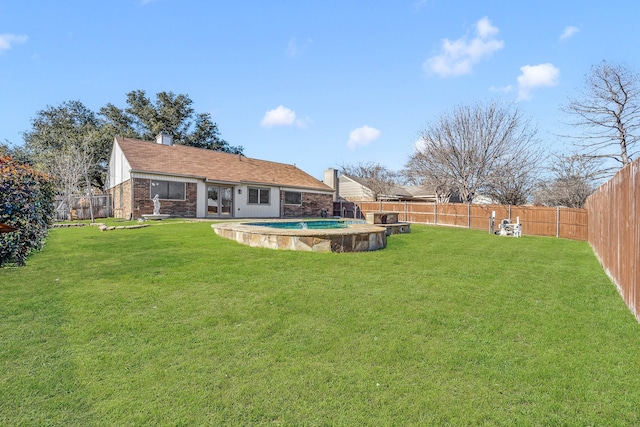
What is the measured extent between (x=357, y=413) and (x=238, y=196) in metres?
20.8

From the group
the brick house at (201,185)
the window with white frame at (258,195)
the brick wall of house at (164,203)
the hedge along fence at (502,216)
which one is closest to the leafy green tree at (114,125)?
the brick house at (201,185)

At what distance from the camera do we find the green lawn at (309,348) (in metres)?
2.25

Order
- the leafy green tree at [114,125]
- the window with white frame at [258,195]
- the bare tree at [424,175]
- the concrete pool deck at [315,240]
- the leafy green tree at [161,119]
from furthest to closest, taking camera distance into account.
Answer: the leafy green tree at [161,119], the leafy green tree at [114,125], the bare tree at [424,175], the window with white frame at [258,195], the concrete pool deck at [315,240]

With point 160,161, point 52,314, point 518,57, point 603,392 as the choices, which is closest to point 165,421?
point 52,314

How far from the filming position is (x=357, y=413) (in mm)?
2217

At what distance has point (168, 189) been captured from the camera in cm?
1889

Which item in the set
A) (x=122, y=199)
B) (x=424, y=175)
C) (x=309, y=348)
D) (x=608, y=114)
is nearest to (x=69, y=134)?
(x=122, y=199)

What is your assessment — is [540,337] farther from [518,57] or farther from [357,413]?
[518,57]

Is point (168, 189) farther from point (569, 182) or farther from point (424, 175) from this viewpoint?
point (569, 182)

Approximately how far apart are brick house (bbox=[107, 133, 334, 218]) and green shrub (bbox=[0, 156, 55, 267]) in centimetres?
1131

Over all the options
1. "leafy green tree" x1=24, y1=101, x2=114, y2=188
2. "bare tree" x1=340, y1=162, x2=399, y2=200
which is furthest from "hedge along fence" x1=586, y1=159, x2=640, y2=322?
"leafy green tree" x1=24, y1=101, x2=114, y2=188

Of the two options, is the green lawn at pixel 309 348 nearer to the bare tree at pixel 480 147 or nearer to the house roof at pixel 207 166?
the house roof at pixel 207 166

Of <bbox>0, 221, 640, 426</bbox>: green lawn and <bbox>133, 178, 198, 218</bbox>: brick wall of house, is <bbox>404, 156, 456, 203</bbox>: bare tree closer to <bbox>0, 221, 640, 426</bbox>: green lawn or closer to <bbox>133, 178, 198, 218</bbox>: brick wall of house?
<bbox>133, 178, 198, 218</bbox>: brick wall of house

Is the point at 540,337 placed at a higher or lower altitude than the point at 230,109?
lower
